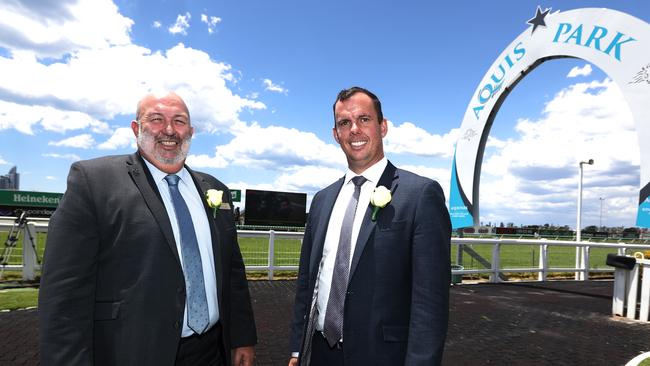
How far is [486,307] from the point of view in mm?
8773

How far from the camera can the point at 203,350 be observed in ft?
7.97

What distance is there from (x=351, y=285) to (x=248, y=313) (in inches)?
39.4

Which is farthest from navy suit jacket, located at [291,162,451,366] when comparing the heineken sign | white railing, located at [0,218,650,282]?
the heineken sign

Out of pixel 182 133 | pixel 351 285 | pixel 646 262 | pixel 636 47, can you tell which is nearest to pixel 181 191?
pixel 182 133

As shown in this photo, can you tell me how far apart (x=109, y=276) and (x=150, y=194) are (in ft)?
1.59

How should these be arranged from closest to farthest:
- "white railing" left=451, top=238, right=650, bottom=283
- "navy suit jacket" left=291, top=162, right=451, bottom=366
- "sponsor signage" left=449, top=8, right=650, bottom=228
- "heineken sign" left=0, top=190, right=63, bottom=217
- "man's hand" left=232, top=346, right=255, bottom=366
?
"navy suit jacket" left=291, top=162, right=451, bottom=366, "man's hand" left=232, top=346, right=255, bottom=366, "sponsor signage" left=449, top=8, right=650, bottom=228, "white railing" left=451, top=238, right=650, bottom=283, "heineken sign" left=0, top=190, right=63, bottom=217

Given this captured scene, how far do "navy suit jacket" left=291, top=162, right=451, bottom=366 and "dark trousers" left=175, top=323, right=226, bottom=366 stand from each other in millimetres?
849

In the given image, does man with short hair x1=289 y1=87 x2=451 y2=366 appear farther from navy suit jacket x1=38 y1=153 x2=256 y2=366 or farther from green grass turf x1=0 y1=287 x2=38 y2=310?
green grass turf x1=0 y1=287 x2=38 y2=310

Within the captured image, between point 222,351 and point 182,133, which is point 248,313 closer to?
point 222,351

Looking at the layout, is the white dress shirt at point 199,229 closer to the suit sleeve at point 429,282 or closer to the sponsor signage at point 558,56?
the suit sleeve at point 429,282

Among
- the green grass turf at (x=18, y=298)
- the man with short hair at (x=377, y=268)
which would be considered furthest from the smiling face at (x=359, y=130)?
the green grass turf at (x=18, y=298)

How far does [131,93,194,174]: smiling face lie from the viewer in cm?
252

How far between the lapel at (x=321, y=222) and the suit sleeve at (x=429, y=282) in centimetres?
60

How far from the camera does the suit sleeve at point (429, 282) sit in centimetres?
209
